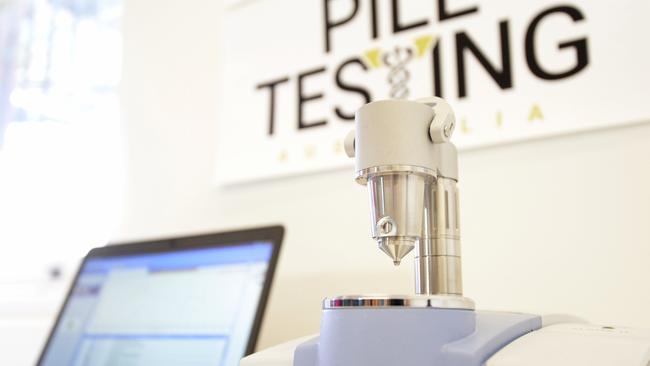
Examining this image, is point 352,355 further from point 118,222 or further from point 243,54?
point 118,222

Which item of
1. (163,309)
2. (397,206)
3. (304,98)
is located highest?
(304,98)

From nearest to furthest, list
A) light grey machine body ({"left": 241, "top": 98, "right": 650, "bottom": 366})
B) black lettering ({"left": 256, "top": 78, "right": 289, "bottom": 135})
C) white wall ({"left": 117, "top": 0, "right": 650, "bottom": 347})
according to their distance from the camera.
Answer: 1. light grey machine body ({"left": 241, "top": 98, "right": 650, "bottom": 366})
2. white wall ({"left": 117, "top": 0, "right": 650, "bottom": 347})
3. black lettering ({"left": 256, "top": 78, "right": 289, "bottom": 135})

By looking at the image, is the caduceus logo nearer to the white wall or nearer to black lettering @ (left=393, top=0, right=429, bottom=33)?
black lettering @ (left=393, top=0, right=429, bottom=33)

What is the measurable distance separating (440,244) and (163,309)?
1.48 ft

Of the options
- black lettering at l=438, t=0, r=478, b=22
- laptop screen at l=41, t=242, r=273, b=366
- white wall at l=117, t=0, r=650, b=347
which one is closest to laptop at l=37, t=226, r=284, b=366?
laptop screen at l=41, t=242, r=273, b=366

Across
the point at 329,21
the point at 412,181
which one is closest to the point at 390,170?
the point at 412,181

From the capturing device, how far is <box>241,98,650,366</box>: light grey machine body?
353 mm

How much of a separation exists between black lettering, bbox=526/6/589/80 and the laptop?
368 mm

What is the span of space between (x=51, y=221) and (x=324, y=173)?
2.39ft

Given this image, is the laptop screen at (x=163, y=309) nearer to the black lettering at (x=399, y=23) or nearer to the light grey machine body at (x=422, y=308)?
the light grey machine body at (x=422, y=308)

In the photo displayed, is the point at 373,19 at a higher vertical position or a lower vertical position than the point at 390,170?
higher

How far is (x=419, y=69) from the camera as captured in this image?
801mm

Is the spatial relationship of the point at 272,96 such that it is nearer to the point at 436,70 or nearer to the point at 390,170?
the point at 436,70

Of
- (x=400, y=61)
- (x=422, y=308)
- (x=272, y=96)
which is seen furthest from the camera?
(x=272, y=96)
